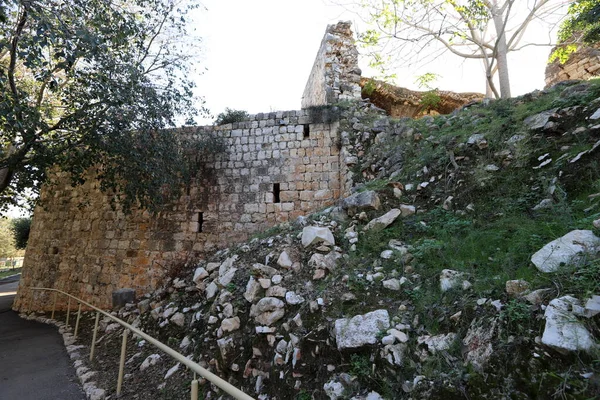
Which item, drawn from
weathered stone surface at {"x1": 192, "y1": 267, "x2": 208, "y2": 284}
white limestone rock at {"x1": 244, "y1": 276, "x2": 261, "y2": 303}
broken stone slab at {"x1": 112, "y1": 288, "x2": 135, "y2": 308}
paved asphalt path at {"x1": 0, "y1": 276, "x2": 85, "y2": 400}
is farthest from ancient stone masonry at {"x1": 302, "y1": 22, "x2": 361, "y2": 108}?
paved asphalt path at {"x1": 0, "y1": 276, "x2": 85, "y2": 400}

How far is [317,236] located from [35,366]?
4723 millimetres

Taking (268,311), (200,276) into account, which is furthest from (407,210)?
(200,276)

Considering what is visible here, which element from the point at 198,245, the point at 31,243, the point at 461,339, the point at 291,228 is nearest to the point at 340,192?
the point at 291,228

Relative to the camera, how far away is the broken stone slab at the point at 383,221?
4.44 m

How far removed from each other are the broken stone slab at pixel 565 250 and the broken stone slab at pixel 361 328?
1.36m

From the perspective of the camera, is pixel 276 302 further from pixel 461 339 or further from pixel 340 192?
pixel 340 192

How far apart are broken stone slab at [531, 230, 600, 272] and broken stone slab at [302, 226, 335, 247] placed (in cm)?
233

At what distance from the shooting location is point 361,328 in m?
2.95

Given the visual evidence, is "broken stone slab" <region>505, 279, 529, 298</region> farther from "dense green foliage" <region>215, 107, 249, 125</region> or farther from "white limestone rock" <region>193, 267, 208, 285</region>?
"dense green foliage" <region>215, 107, 249, 125</region>

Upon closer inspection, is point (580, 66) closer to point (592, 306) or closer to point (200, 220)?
point (592, 306)

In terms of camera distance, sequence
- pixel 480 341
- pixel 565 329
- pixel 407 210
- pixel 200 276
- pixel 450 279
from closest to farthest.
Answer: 1. pixel 565 329
2. pixel 480 341
3. pixel 450 279
4. pixel 407 210
5. pixel 200 276

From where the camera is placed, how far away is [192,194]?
8.10 m

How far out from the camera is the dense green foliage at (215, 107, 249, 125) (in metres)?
8.23

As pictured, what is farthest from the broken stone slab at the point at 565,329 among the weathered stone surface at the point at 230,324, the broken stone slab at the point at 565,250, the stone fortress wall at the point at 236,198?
the stone fortress wall at the point at 236,198
